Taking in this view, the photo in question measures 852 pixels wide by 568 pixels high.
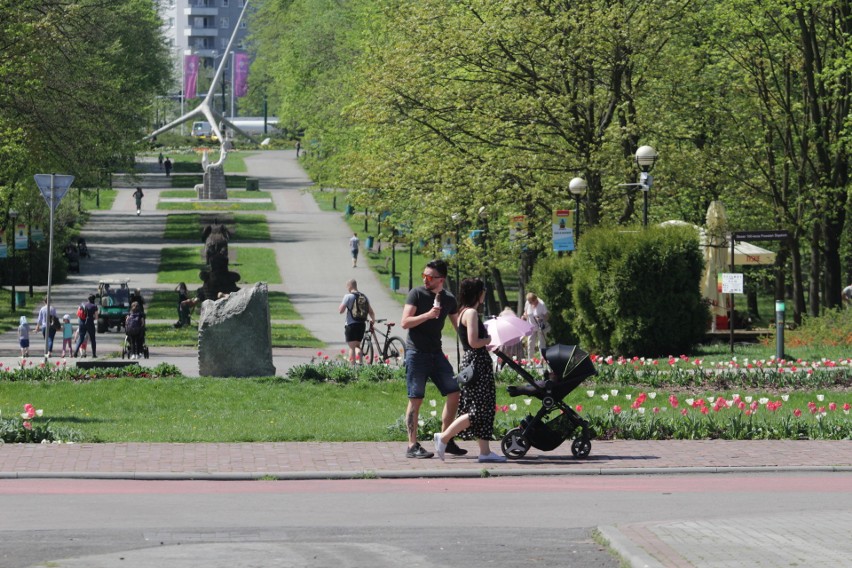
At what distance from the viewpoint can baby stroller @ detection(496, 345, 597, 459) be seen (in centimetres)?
1390

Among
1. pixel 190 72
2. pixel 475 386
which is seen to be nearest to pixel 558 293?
pixel 475 386

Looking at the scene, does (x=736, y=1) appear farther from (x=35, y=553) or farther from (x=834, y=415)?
(x=35, y=553)

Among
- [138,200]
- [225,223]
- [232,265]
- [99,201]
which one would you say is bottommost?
[232,265]

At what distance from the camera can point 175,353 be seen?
3406cm

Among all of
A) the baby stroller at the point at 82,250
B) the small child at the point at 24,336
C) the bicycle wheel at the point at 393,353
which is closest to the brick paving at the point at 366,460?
the bicycle wheel at the point at 393,353

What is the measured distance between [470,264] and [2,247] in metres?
15.0

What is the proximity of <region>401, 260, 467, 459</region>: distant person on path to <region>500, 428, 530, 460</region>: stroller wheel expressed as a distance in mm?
550

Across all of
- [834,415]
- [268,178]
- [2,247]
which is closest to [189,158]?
[268,178]

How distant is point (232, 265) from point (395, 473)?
168ft

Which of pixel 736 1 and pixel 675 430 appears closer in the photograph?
pixel 675 430

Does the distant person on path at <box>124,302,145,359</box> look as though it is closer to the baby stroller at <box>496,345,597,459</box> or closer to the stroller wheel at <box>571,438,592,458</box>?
the baby stroller at <box>496,345,597,459</box>

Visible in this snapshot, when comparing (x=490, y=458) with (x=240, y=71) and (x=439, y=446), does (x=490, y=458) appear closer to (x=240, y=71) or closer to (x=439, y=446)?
(x=439, y=446)

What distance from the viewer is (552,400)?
13898 mm

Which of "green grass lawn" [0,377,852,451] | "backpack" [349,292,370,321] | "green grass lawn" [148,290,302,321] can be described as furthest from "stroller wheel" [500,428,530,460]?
"green grass lawn" [148,290,302,321]
